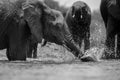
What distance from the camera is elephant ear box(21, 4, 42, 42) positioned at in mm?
6627

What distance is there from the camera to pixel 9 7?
6867mm

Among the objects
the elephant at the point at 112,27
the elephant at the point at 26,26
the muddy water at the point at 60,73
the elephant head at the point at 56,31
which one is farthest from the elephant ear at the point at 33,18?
the muddy water at the point at 60,73

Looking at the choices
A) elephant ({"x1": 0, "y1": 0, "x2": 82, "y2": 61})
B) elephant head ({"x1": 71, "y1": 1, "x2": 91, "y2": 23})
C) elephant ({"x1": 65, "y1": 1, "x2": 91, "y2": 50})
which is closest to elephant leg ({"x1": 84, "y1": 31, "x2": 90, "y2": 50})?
elephant ({"x1": 65, "y1": 1, "x2": 91, "y2": 50})

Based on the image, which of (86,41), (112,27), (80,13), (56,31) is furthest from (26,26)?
(80,13)

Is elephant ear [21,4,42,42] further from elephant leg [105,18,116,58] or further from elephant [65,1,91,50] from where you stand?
elephant [65,1,91,50]

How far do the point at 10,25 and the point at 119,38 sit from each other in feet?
12.7

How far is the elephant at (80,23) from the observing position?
10.8 meters

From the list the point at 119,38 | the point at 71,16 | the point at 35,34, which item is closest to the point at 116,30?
the point at 119,38

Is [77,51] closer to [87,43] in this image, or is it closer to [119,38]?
[119,38]

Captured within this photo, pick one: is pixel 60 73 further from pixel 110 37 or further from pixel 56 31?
pixel 110 37

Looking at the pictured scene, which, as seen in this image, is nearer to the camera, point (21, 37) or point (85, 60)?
point (85, 60)

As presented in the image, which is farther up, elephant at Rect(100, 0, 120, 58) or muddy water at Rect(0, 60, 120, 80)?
elephant at Rect(100, 0, 120, 58)

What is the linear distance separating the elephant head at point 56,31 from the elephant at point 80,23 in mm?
3845

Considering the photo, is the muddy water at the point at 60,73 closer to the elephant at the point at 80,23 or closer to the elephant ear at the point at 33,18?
the elephant ear at the point at 33,18
